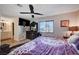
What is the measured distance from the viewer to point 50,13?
1968mm

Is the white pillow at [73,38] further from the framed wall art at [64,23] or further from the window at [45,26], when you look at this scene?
the window at [45,26]

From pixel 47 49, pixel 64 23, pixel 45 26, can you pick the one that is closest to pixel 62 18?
pixel 64 23

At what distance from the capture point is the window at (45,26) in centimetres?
201

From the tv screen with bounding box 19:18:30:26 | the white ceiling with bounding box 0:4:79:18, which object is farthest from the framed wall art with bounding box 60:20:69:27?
the tv screen with bounding box 19:18:30:26

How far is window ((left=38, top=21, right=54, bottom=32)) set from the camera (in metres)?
2.01

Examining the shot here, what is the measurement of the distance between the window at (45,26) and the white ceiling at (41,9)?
164 millimetres

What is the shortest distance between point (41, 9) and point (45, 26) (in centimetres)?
32

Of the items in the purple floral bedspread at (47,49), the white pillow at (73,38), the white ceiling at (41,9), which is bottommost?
the purple floral bedspread at (47,49)

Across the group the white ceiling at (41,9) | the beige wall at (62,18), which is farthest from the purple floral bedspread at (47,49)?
the white ceiling at (41,9)

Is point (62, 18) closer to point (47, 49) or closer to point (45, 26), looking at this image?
point (45, 26)

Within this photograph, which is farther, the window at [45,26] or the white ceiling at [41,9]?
the window at [45,26]

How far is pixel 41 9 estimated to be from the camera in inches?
76.8

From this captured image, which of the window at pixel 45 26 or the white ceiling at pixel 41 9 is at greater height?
the white ceiling at pixel 41 9
